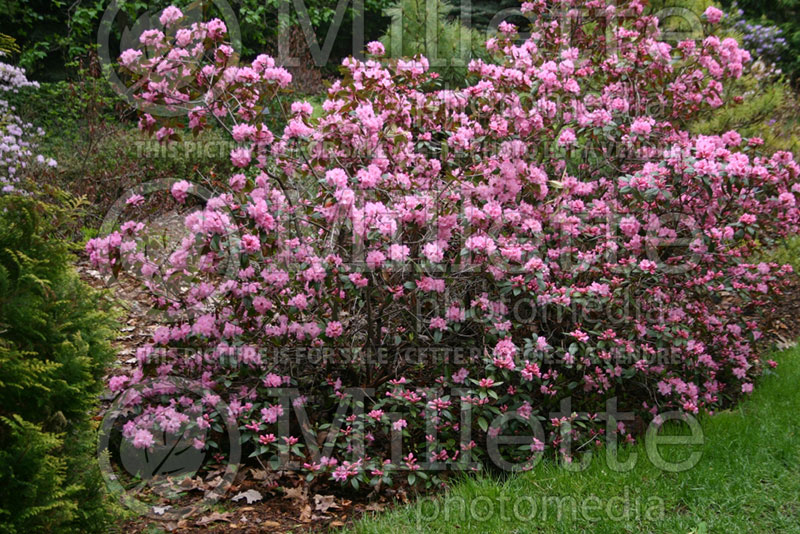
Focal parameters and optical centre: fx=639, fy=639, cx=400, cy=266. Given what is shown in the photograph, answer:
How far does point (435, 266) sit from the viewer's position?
323cm

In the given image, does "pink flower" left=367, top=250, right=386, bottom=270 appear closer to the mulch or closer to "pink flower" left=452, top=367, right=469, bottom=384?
"pink flower" left=452, top=367, right=469, bottom=384

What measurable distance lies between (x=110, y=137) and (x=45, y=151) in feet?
2.40

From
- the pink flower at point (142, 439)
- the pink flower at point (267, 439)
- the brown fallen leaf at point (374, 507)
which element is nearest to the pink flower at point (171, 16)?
the pink flower at point (142, 439)

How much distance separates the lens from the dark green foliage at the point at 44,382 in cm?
197

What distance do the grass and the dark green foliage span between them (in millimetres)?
1160

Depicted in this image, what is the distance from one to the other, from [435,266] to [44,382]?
181cm

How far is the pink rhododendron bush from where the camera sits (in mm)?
3182

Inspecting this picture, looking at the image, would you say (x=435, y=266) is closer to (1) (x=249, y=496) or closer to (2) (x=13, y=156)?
(1) (x=249, y=496)

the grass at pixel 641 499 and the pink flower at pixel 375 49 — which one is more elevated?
the pink flower at pixel 375 49

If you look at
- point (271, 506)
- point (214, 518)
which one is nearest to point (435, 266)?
point (271, 506)

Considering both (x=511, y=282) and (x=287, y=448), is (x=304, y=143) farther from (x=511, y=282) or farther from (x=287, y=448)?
(x=287, y=448)

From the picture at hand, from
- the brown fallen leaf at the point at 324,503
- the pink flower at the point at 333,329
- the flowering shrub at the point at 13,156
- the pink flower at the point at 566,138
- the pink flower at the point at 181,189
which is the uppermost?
the flowering shrub at the point at 13,156

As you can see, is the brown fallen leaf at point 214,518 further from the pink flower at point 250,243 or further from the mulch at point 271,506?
the pink flower at point 250,243

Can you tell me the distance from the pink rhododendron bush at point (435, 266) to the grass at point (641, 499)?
250 millimetres
